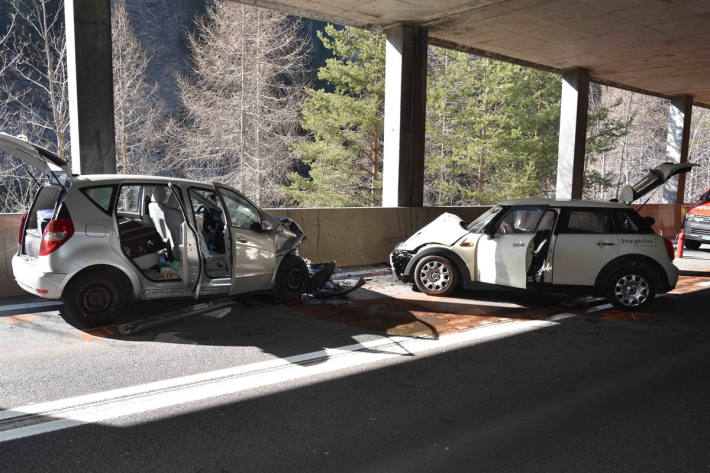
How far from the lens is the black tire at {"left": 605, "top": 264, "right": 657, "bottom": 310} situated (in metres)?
7.72

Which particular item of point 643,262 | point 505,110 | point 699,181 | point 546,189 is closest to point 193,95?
point 505,110

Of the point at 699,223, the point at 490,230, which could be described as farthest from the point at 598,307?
the point at 699,223

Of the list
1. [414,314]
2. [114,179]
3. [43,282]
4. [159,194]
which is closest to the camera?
[43,282]

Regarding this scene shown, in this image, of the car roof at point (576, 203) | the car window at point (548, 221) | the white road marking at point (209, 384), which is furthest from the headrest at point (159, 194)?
the car window at point (548, 221)

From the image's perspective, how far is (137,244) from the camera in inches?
270

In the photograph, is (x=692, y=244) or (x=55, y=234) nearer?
(x=55, y=234)

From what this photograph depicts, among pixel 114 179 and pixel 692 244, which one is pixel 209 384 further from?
pixel 692 244

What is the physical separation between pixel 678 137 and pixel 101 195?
79.8 ft

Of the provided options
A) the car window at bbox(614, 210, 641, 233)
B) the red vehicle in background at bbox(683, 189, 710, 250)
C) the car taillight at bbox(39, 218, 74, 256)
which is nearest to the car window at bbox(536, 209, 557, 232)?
the car window at bbox(614, 210, 641, 233)

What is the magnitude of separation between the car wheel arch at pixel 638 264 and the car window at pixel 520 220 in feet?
3.96

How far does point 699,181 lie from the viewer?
155 ft

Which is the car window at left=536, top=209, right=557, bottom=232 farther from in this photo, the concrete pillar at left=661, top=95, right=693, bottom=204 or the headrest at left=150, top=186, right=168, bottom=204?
the concrete pillar at left=661, top=95, right=693, bottom=204

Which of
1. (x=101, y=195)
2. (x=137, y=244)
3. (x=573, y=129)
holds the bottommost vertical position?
(x=137, y=244)

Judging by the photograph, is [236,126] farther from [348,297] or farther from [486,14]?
[348,297]
